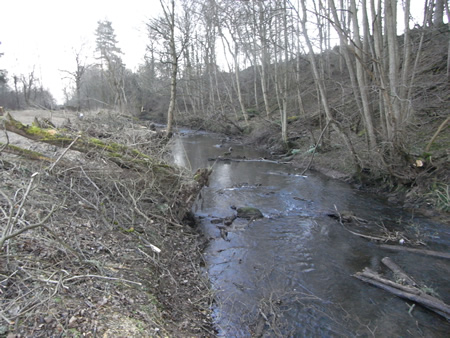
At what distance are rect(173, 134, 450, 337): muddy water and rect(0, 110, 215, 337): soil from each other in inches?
24.6

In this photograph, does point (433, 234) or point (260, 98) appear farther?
point (260, 98)

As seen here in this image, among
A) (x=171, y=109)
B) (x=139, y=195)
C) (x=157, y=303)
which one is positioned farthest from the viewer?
(x=171, y=109)

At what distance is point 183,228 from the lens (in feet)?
24.0

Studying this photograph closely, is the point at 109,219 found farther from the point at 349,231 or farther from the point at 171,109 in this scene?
the point at 171,109

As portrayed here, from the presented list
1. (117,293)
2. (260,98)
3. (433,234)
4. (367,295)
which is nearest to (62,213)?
(117,293)

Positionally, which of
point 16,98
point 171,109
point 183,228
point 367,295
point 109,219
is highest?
point 16,98

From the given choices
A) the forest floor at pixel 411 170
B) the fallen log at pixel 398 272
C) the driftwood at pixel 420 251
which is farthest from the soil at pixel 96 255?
the forest floor at pixel 411 170

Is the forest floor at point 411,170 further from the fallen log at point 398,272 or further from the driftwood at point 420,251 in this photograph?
the fallen log at point 398,272

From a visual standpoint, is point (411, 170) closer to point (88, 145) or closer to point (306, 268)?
point (306, 268)

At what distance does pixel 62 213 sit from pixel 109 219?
0.86 meters

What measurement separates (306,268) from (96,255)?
12.8 ft

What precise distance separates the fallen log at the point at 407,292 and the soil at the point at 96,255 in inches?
115

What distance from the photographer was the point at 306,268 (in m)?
6.00

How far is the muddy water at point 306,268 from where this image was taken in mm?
4430
